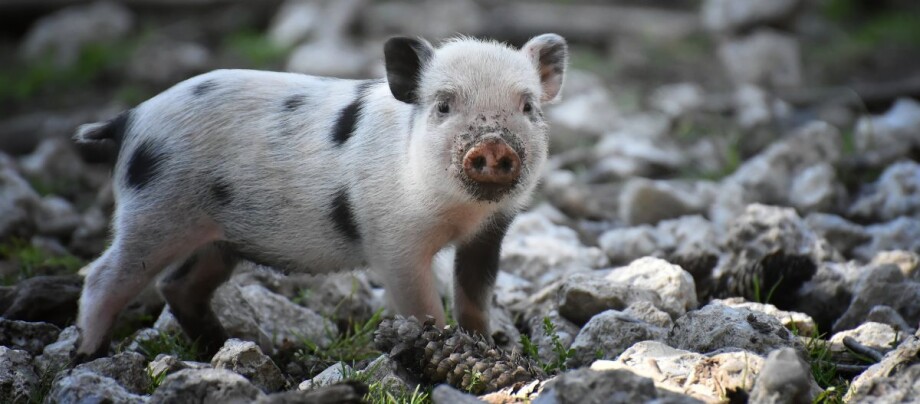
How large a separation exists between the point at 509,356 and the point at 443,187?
0.87m

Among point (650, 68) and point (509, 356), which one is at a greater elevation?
point (509, 356)

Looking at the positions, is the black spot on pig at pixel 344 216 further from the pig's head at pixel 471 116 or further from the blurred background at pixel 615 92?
the blurred background at pixel 615 92

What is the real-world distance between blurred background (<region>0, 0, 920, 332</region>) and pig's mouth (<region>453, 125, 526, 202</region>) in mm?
1530

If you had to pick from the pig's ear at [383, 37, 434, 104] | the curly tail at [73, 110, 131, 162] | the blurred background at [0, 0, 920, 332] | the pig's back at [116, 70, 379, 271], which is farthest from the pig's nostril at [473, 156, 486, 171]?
the curly tail at [73, 110, 131, 162]

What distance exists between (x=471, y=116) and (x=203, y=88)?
1.47 meters

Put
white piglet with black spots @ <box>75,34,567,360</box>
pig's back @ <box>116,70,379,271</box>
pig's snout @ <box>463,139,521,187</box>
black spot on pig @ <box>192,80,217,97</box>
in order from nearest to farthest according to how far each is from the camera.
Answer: pig's snout @ <box>463,139,521,187</box>
white piglet with black spots @ <box>75,34,567,360</box>
pig's back @ <box>116,70,379,271</box>
black spot on pig @ <box>192,80,217,97</box>

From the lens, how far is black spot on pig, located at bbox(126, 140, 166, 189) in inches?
203

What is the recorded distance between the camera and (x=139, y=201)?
5105 mm

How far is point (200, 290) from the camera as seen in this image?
210 inches

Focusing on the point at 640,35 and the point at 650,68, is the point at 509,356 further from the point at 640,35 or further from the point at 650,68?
the point at 640,35

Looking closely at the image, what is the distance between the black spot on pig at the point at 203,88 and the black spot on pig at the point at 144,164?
0.34 meters

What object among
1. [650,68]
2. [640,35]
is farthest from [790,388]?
[640,35]

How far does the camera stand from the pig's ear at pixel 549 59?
5.35 meters

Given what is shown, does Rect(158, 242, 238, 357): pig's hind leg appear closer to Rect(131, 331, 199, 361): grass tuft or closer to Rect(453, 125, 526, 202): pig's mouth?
Rect(131, 331, 199, 361): grass tuft
